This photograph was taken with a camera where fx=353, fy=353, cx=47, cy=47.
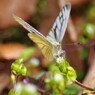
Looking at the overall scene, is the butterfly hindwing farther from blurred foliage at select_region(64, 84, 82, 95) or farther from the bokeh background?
the bokeh background

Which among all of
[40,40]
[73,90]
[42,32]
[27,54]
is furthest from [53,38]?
[42,32]

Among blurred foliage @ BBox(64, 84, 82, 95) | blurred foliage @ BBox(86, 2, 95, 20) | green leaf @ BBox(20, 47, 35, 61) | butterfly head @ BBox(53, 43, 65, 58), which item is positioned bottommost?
blurred foliage @ BBox(64, 84, 82, 95)

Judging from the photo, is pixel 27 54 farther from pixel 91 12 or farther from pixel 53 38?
pixel 91 12

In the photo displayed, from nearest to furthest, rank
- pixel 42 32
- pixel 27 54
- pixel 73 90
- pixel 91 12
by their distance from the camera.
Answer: pixel 73 90 < pixel 27 54 < pixel 42 32 < pixel 91 12

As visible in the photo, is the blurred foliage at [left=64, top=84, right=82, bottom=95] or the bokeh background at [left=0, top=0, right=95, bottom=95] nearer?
the blurred foliage at [left=64, top=84, right=82, bottom=95]

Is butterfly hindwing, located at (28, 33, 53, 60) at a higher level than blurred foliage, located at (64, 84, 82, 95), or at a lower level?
higher

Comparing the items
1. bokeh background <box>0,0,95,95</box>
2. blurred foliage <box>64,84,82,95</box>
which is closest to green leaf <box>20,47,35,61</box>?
bokeh background <box>0,0,95,95</box>

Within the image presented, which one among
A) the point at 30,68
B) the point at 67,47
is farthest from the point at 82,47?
the point at 30,68

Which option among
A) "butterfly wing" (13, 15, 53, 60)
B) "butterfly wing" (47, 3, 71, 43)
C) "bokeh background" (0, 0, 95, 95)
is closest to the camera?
"butterfly wing" (13, 15, 53, 60)

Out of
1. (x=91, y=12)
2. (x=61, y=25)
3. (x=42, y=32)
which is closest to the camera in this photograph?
(x=61, y=25)

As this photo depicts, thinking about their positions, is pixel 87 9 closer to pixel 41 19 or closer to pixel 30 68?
pixel 41 19
